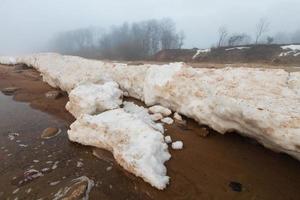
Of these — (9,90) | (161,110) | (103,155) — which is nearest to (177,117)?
(161,110)

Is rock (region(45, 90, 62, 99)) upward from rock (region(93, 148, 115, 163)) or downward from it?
upward

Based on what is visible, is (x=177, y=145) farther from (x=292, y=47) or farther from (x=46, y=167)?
(x=292, y=47)

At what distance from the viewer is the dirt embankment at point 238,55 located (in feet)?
121

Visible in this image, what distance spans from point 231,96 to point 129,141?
7.81 ft

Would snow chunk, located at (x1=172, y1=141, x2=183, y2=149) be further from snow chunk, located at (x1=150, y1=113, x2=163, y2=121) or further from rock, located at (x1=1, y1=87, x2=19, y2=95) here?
rock, located at (x1=1, y1=87, x2=19, y2=95)

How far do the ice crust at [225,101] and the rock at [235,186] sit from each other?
1064 millimetres

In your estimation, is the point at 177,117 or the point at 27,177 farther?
the point at 177,117

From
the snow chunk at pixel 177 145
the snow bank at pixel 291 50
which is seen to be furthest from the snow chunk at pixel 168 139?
the snow bank at pixel 291 50

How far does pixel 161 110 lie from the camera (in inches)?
258

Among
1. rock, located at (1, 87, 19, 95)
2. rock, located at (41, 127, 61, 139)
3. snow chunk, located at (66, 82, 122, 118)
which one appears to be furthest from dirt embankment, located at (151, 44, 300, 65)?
rock, located at (41, 127, 61, 139)

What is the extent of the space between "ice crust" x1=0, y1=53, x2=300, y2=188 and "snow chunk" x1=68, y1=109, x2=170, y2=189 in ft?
0.08

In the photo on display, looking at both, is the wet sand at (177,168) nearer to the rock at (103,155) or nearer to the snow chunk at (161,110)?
the rock at (103,155)

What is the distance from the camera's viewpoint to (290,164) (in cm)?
446

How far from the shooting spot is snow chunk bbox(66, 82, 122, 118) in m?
6.47
